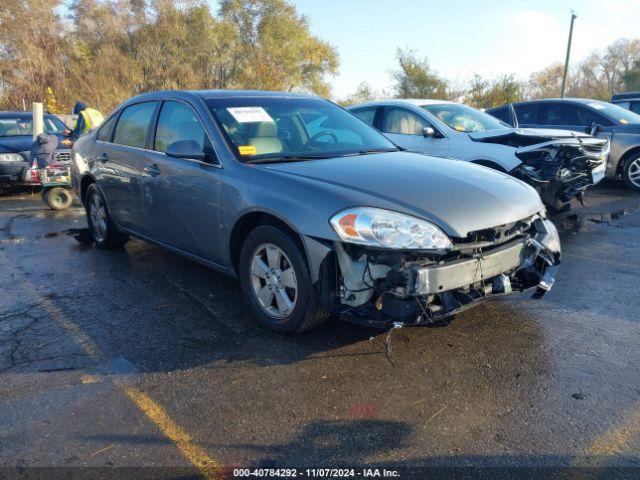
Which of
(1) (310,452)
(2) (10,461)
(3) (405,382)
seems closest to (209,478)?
(1) (310,452)

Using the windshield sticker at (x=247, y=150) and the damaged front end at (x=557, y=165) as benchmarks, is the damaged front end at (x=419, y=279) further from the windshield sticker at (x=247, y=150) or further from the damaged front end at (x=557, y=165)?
the damaged front end at (x=557, y=165)

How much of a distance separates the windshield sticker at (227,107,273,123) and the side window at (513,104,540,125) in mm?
7665

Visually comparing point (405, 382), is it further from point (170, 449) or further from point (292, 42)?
point (292, 42)

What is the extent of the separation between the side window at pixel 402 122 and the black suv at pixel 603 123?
93.8 inches

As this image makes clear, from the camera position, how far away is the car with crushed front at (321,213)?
9.86 ft

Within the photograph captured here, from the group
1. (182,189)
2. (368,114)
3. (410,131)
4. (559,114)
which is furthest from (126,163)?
(559,114)

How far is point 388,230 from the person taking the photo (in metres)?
2.98

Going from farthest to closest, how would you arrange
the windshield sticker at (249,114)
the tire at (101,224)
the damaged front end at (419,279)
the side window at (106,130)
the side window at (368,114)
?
the side window at (368,114), the tire at (101,224), the side window at (106,130), the windshield sticker at (249,114), the damaged front end at (419,279)

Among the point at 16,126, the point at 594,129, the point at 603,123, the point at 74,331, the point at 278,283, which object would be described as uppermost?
the point at 603,123

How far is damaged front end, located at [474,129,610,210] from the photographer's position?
20.1 ft

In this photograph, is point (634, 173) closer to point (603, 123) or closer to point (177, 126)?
point (603, 123)

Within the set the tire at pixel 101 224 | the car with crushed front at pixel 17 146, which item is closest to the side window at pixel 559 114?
the tire at pixel 101 224

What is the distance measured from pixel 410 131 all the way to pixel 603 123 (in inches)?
164

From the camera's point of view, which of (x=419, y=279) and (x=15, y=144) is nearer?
(x=419, y=279)
